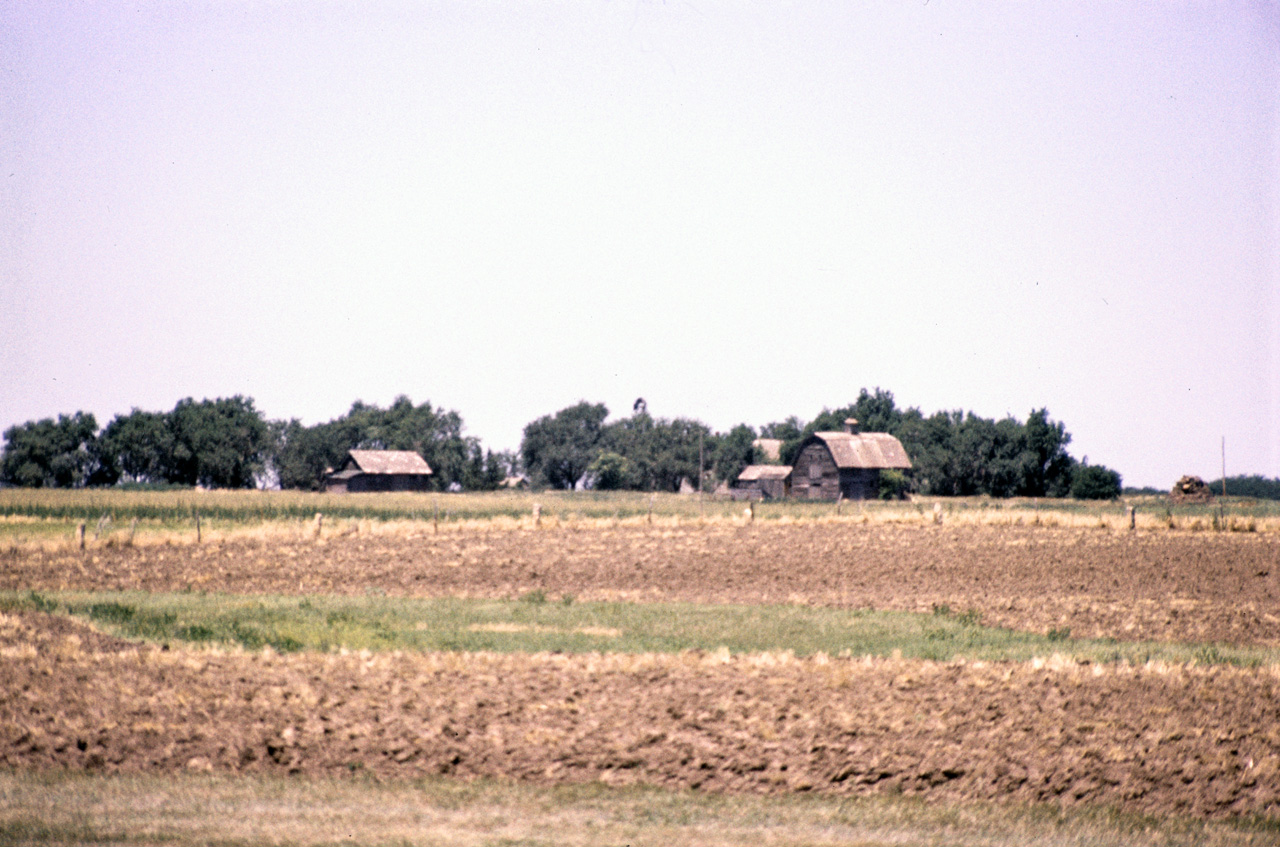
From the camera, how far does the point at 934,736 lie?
11.7 m

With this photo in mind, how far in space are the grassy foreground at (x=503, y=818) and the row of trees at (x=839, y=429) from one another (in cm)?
9478

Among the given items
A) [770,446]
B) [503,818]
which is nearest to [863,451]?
[770,446]

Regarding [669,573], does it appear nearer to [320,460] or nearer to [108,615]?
[108,615]

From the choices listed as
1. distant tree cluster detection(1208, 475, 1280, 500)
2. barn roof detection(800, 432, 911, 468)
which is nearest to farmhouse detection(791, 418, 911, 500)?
barn roof detection(800, 432, 911, 468)

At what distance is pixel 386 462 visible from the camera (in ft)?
397

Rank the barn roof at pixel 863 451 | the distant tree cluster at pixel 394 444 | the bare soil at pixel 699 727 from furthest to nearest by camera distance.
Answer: the distant tree cluster at pixel 394 444, the barn roof at pixel 863 451, the bare soil at pixel 699 727

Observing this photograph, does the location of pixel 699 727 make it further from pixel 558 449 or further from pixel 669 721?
pixel 558 449

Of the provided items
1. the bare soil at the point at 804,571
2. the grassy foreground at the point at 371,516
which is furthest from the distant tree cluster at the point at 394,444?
the bare soil at the point at 804,571

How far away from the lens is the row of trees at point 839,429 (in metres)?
115

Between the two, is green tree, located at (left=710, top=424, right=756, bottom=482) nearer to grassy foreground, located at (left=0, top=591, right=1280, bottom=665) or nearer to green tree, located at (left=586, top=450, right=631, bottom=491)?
green tree, located at (left=586, top=450, right=631, bottom=491)

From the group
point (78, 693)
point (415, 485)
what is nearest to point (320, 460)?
point (415, 485)

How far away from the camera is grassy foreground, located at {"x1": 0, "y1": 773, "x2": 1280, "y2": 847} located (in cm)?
958

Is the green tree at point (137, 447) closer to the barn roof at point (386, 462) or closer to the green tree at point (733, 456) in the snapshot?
the barn roof at point (386, 462)

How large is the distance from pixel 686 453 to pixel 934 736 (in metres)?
141
